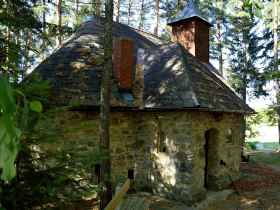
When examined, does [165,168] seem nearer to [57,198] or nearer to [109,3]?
[109,3]

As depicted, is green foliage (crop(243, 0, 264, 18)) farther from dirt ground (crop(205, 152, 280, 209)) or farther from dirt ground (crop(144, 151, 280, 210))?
dirt ground (crop(205, 152, 280, 209))

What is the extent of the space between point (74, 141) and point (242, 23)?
22.7 m

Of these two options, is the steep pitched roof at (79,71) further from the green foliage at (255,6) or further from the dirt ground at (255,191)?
the green foliage at (255,6)

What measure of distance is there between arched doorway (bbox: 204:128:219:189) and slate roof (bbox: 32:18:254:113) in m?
1.21

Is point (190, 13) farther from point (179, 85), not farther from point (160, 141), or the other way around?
point (160, 141)

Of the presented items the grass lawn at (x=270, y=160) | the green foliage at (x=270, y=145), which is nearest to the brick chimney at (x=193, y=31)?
the grass lawn at (x=270, y=160)

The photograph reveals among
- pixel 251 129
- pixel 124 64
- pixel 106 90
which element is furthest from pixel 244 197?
pixel 251 129

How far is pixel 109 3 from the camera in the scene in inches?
279

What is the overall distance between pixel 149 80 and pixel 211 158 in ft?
12.0

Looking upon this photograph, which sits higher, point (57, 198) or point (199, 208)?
point (57, 198)

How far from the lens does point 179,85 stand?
29.9 feet

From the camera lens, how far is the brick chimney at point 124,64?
9.87 m

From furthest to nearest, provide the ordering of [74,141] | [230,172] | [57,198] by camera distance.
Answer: [230,172] < [74,141] < [57,198]

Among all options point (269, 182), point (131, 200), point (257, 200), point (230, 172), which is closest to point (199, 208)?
point (257, 200)
